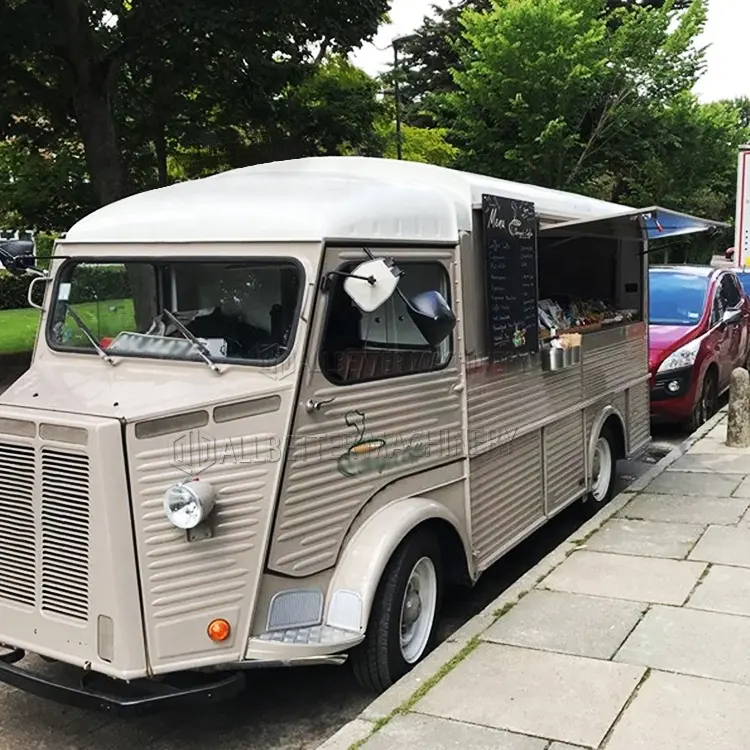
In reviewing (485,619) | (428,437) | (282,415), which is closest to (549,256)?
(428,437)

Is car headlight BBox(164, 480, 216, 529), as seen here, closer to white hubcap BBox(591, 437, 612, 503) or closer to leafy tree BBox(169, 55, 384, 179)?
white hubcap BBox(591, 437, 612, 503)

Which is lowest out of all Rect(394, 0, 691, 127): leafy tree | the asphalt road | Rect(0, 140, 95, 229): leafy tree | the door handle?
the asphalt road

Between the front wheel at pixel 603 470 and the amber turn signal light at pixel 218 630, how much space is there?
13.3 feet

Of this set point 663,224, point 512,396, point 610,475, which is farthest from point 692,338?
point 512,396

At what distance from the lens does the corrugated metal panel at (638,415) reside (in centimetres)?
769

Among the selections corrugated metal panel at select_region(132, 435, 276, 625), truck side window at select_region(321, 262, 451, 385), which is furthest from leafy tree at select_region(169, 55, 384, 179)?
corrugated metal panel at select_region(132, 435, 276, 625)

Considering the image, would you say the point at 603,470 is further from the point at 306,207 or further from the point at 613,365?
the point at 306,207

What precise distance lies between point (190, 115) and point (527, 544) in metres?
8.76

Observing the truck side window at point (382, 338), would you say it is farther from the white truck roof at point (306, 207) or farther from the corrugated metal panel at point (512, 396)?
the corrugated metal panel at point (512, 396)

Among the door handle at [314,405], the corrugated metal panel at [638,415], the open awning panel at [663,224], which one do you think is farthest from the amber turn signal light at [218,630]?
the corrugated metal panel at [638,415]

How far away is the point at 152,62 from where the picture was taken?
11430 mm

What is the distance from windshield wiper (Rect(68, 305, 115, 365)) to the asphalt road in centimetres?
156

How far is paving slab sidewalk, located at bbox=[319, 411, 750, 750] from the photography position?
343cm

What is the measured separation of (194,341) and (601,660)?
7.84 ft
